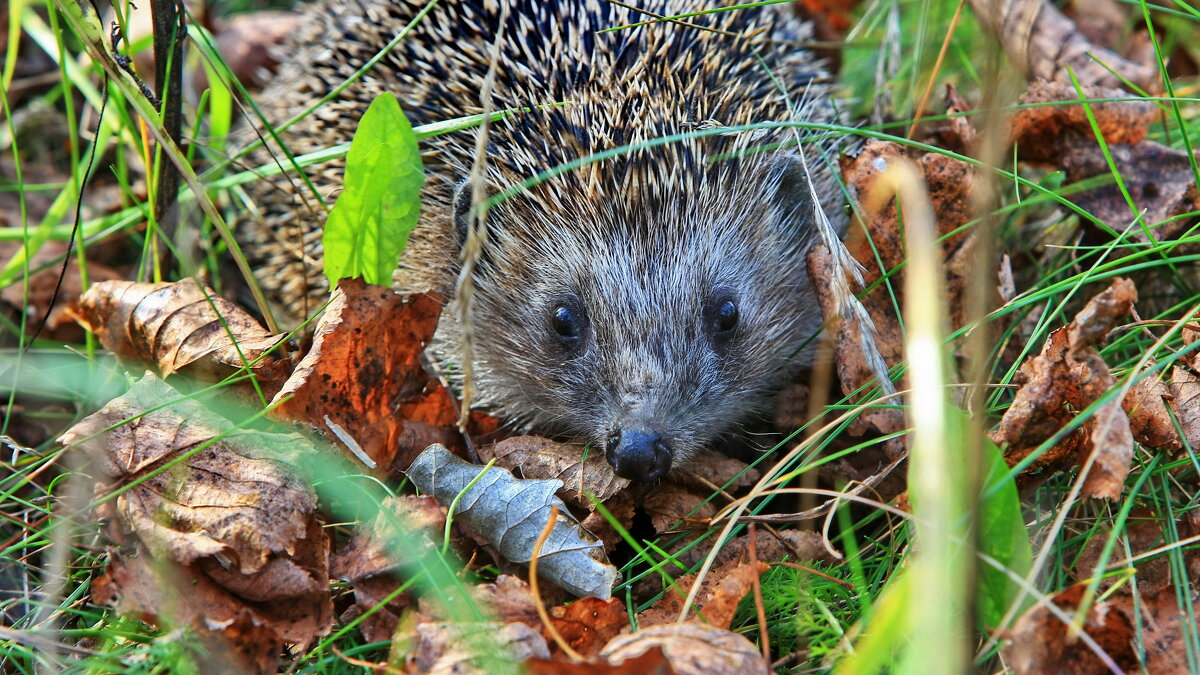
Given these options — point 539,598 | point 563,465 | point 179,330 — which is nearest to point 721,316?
point 563,465

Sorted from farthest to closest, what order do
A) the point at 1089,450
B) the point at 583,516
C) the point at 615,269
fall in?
the point at 615,269 → the point at 583,516 → the point at 1089,450

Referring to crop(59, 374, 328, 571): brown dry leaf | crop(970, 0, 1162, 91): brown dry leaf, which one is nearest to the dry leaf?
crop(59, 374, 328, 571): brown dry leaf

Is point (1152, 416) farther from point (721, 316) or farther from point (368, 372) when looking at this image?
point (368, 372)

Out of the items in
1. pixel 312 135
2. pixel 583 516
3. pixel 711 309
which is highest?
pixel 312 135

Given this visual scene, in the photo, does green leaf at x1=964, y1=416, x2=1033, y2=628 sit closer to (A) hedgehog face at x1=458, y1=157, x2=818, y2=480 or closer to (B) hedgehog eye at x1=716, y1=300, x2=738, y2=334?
(A) hedgehog face at x1=458, y1=157, x2=818, y2=480

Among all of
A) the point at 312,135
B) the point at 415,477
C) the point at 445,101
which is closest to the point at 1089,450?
the point at 415,477

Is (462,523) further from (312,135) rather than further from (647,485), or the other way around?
(312,135)

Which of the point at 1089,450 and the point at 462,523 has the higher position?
the point at 1089,450
